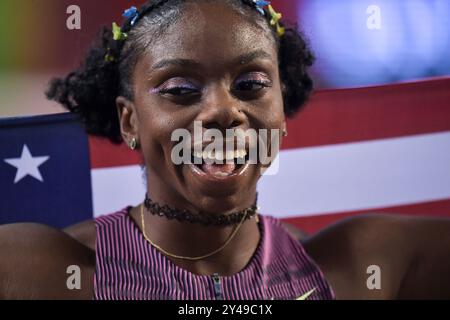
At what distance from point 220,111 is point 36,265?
0.54 m

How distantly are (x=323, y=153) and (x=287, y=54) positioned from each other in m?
0.45

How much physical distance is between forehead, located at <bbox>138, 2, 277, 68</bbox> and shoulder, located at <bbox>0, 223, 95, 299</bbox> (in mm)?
470

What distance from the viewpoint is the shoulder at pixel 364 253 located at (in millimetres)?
1568

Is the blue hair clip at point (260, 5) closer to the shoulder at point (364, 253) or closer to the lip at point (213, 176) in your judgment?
the lip at point (213, 176)

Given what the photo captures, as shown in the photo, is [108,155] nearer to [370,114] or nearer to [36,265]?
[36,265]

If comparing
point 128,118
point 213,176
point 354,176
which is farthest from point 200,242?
point 354,176

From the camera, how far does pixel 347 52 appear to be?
1.87 m

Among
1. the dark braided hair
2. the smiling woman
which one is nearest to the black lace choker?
the smiling woman

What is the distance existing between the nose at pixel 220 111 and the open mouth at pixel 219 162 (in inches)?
2.2

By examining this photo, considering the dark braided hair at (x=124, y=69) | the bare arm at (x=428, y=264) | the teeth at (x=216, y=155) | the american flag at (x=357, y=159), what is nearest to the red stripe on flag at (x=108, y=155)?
the american flag at (x=357, y=159)

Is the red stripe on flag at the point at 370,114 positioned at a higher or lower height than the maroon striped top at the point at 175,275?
higher

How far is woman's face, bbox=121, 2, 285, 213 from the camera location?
1.31 meters

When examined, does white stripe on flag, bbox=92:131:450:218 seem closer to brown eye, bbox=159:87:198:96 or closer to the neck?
the neck

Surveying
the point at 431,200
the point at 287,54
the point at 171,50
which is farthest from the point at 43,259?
the point at 431,200
